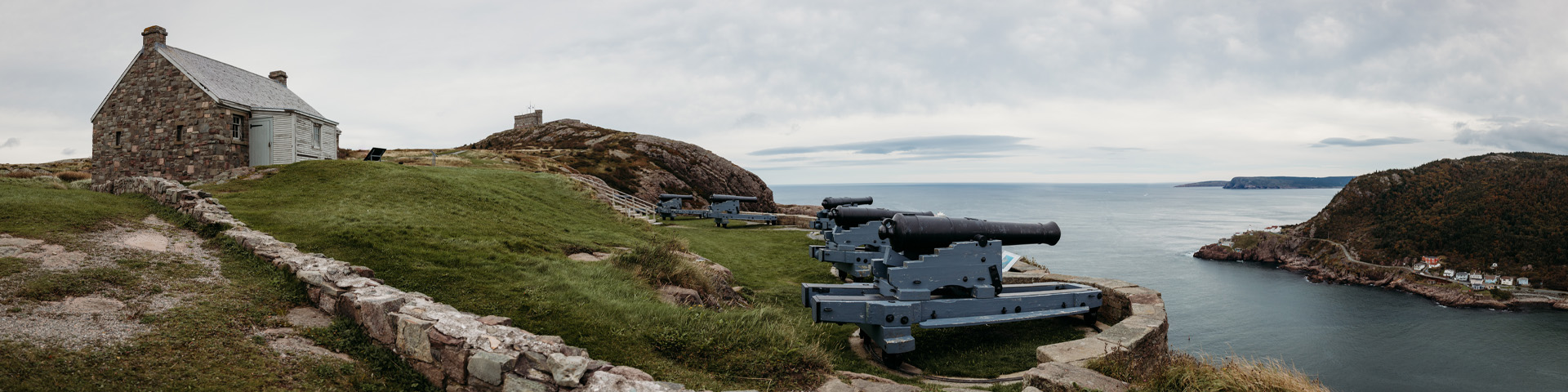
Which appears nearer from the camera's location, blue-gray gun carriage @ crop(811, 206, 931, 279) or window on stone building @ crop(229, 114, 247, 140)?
blue-gray gun carriage @ crop(811, 206, 931, 279)

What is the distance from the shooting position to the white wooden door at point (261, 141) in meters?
17.0

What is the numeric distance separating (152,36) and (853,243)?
20.3 metres

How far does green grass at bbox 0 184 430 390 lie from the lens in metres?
3.41

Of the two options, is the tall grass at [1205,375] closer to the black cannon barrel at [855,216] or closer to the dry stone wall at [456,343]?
the dry stone wall at [456,343]

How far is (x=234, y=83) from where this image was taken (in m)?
17.8

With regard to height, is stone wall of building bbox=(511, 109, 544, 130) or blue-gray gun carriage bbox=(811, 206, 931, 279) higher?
stone wall of building bbox=(511, 109, 544, 130)

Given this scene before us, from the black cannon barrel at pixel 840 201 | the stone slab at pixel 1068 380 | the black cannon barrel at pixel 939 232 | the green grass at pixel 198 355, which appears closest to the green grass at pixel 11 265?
the green grass at pixel 198 355

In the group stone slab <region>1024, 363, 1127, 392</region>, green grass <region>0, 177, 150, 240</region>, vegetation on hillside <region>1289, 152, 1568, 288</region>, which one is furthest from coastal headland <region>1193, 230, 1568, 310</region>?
green grass <region>0, 177, 150, 240</region>

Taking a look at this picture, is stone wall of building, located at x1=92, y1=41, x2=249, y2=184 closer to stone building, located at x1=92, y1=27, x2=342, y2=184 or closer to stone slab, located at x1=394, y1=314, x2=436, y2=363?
stone building, located at x1=92, y1=27, x2=342, y2=184

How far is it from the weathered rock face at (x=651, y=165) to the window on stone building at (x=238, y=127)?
64.9 ft

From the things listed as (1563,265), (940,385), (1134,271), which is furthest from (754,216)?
(1563,265)

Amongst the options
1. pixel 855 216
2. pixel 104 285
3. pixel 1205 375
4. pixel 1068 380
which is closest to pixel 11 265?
pixel 104 285

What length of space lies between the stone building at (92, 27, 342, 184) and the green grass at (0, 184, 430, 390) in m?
12.9

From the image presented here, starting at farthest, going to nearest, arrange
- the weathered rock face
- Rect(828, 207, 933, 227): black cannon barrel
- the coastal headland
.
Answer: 1. the weathered rock face
2. the coastal headland
3. Rect(828, 207, 933, 227): black cannon barrel
